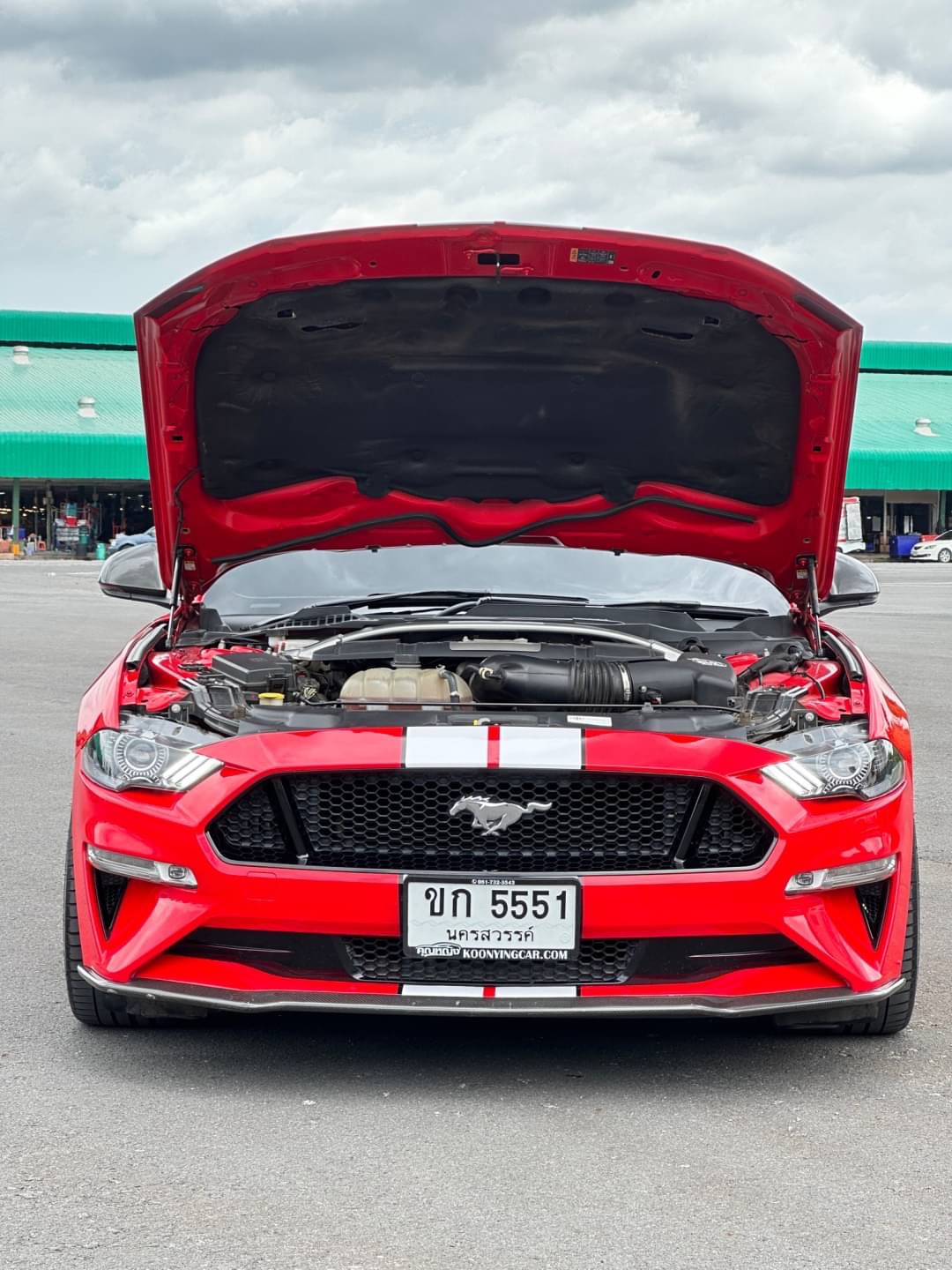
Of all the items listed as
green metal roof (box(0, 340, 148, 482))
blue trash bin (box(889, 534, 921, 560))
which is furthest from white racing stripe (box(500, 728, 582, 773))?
blue trash bin (box(889, 534, 921, 560))

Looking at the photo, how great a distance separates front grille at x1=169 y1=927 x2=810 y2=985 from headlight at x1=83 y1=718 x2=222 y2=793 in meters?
0.36

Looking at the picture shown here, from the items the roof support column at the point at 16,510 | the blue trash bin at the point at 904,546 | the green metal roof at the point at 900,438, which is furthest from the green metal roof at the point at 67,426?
the blue trash bin at the point at 904,546

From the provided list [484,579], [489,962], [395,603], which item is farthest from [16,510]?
[489,962]

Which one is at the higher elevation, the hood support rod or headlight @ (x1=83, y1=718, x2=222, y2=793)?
the hood support rod

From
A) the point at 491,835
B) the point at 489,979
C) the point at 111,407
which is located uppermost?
the point at 111,407

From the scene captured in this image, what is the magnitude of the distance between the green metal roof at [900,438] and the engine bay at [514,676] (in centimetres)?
4912

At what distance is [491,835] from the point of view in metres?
3.53

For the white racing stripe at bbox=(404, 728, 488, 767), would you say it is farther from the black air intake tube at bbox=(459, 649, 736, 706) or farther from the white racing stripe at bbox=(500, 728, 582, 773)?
the black air intake tube at bbox=(459, 649, 736, 706)

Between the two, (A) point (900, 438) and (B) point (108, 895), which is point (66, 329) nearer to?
(A) point (900, 438)

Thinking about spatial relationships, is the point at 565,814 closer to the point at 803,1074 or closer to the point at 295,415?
the point at 803,1074

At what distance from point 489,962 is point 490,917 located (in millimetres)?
113

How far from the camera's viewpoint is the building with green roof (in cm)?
4956

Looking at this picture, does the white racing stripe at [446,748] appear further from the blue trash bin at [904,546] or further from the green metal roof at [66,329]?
the green metal roof at [66,329]

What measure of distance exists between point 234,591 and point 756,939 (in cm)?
238
